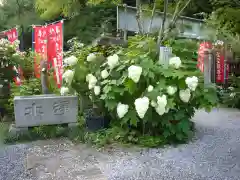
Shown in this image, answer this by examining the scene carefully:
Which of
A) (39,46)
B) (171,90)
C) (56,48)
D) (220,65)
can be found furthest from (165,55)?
(220,65)

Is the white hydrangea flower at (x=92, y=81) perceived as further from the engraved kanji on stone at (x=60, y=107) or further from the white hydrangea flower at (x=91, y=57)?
the engraved kanji on stone at (x=60, y=107)

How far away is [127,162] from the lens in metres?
4.54

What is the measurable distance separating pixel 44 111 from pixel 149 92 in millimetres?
2243

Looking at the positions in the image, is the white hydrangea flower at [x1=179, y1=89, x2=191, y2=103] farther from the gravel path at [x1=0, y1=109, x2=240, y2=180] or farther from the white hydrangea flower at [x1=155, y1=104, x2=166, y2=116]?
the gravel path at [x1=0, y1=109, x2=240, y2=180]

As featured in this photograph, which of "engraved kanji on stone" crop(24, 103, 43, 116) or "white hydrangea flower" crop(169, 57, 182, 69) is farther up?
"white hydrangea flower" crop(169, 57, 182, 69)

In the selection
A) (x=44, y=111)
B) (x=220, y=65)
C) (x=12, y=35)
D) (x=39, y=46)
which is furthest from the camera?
(x=220, y=65)

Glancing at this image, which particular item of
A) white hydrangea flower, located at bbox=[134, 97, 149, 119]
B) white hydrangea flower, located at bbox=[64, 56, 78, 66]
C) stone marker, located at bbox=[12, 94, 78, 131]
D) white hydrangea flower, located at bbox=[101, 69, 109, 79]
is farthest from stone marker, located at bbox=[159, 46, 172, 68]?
stone marker, located at bbox=[12, 94, 78, 131]

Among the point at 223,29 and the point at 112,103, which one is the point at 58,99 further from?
the point at 223,29

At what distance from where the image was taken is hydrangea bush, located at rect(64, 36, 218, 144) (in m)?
4.93

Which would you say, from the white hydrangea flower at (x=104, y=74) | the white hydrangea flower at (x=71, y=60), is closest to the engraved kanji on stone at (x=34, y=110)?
the white hydrangea flower at (x=71, y=60)

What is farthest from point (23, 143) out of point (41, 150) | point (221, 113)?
point (221, 113)

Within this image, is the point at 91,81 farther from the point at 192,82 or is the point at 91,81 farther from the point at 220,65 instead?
the point at 220,65

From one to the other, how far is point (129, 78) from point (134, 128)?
42.7 inches

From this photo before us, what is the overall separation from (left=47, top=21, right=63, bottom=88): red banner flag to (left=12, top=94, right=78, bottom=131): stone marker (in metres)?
1.53
